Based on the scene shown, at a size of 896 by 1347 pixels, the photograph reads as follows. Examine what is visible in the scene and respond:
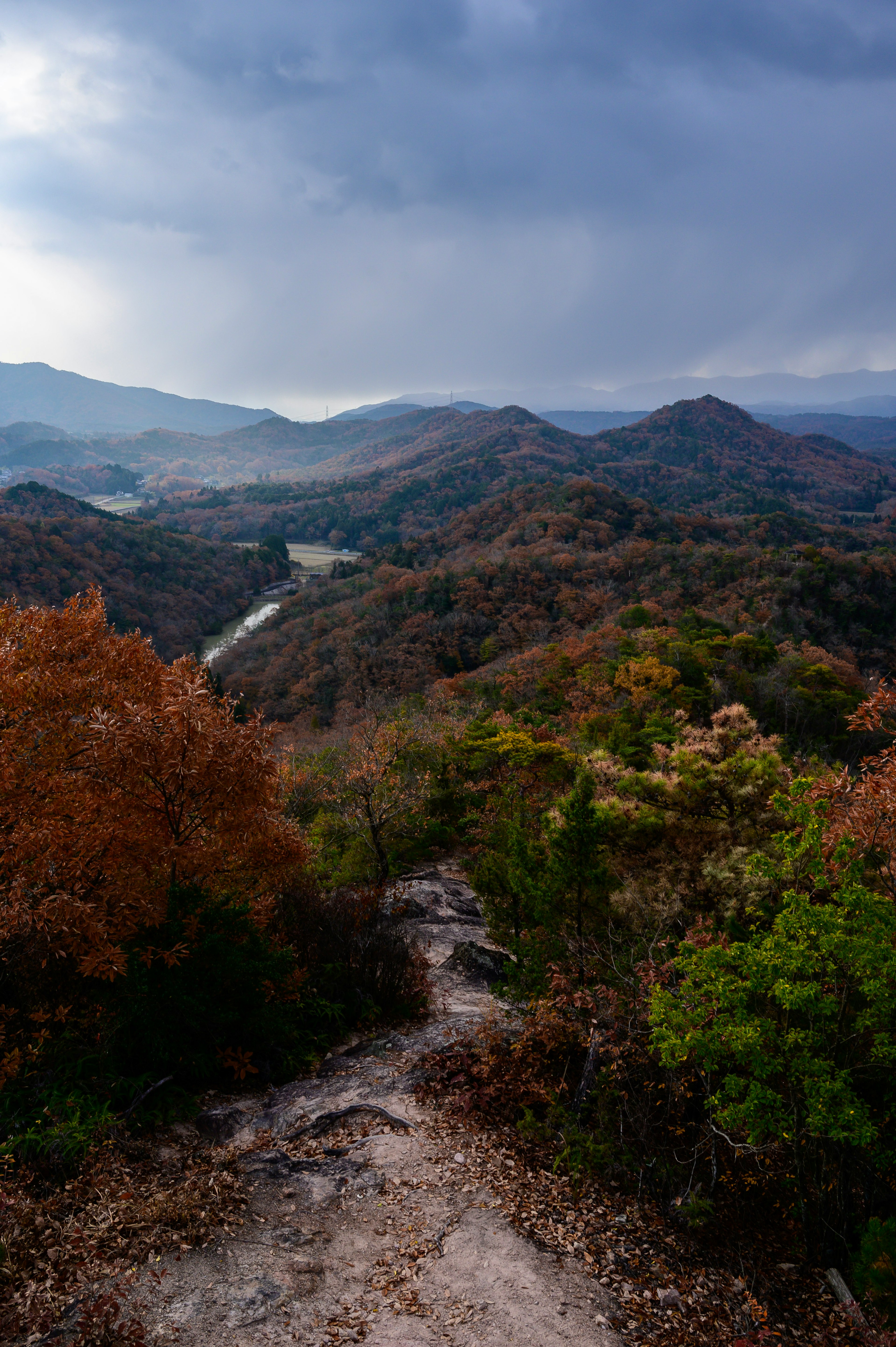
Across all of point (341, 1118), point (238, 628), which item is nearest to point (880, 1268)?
point (341, 1118)

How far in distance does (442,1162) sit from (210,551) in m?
94.7

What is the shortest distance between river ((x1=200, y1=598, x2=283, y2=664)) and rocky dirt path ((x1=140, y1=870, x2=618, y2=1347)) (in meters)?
56.5

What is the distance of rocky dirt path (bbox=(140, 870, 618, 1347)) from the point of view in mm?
4172

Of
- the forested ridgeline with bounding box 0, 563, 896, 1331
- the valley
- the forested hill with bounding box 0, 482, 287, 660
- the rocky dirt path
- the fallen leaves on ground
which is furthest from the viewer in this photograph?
the forested hill with bounding box 0, 482, 287, 660

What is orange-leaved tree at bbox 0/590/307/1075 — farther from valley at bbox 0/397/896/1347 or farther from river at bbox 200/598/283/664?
river at bbox 200/598/283/664

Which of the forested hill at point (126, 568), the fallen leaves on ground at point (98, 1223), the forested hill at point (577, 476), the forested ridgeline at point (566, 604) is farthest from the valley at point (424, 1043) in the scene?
the forested hill at point (577, 476)

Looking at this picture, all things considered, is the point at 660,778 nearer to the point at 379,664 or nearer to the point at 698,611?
the point at 698,611

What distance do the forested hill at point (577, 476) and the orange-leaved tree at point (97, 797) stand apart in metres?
102

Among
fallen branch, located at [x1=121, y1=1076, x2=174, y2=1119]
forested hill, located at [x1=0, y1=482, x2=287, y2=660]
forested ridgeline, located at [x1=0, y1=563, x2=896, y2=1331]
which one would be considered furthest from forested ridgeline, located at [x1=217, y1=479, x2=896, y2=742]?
fallen branch, located at [x1=121, y1=1076, x2=174, y2=1119]

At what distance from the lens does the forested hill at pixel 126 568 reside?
66188 mm

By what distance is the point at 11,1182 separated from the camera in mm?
4809

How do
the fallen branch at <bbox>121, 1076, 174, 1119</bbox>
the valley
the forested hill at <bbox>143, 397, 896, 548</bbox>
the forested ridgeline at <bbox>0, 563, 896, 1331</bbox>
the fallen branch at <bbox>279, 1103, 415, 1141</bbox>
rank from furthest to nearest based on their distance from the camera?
the forested hill at <bbox>143, 397, 896, 548</bbox>
the fallen branch at <bbox>279, 1103, 415, 1141</bbox>
the fallen branch at <bbox>121, 1076, 174, 1119</bbox>
the forested ridgeline at <bbox>0, 563, 896, 1331</bbox>
the valley

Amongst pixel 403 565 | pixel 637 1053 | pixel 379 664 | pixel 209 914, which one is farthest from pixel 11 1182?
pixel 403 565

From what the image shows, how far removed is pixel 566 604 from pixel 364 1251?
46.8 metres
